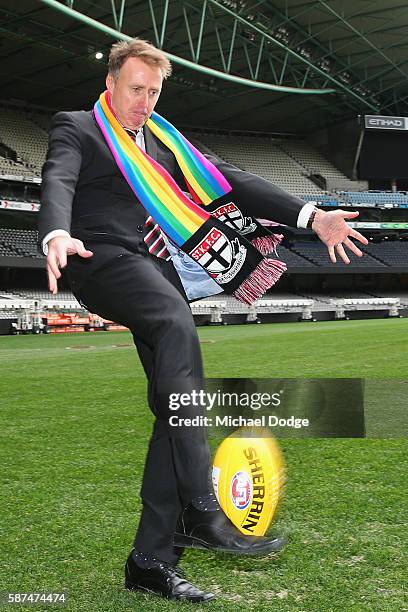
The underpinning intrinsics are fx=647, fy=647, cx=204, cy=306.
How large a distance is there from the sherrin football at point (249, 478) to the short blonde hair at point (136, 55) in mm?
1501

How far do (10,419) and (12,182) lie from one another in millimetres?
30807

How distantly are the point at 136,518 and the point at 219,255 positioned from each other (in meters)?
1.60

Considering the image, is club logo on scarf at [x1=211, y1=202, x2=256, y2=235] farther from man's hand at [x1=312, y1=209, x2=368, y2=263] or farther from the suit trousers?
the suit trousers

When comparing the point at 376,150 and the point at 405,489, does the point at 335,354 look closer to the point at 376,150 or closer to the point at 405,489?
the point at 405,489

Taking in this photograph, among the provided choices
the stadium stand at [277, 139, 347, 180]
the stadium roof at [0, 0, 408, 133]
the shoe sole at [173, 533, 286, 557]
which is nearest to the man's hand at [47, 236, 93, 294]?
the shoe sole at [173, 533, 286, 557]

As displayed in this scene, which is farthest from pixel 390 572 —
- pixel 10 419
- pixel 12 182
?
pixel 12 182

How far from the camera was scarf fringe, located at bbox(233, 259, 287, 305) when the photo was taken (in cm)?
250

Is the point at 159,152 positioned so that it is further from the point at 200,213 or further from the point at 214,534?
the point at 214,534

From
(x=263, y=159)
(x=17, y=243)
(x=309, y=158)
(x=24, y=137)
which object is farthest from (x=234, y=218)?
(x=309, y=158)

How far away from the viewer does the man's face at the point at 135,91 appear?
7.95 ft

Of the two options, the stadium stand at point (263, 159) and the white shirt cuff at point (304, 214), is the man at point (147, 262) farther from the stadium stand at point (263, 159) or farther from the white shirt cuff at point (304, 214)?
the stadium stand at point (263, 159)

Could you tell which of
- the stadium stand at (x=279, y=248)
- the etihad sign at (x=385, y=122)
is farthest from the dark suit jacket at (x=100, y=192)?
the etihad sign at (x=385, y=122)

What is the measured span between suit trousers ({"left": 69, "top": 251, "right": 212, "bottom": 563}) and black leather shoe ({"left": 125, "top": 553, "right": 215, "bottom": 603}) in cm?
5

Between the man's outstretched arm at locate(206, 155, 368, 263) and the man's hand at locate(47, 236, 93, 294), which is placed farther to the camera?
the man's outstretched arm at locate(206, 155, 368, 263)
